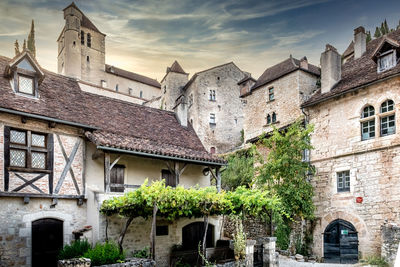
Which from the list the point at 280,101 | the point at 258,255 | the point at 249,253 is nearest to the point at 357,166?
the point at 258,255

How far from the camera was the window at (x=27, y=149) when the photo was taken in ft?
34.2

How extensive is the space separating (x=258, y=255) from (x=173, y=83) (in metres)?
30.1

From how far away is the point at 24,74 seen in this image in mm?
11695

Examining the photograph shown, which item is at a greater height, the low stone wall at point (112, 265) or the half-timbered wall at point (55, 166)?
the half-timbered wall at point (55, 166)

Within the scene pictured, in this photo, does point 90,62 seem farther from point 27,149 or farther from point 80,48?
point 27,149

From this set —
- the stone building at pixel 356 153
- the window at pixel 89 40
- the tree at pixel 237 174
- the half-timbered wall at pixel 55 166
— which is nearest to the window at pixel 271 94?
the tree at pixel 237 174

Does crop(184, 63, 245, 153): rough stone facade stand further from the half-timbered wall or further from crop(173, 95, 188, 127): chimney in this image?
the half-timbered wall

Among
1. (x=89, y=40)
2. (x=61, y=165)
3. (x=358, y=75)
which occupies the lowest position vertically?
(x=61, y=165)

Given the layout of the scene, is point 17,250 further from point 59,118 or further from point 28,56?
point 28,56

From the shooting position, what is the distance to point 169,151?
44.5 feet

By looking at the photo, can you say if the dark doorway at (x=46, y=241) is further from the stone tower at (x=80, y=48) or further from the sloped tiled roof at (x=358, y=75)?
the stone tower at (x=80, y=48)

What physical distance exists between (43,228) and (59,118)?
3.65 metres

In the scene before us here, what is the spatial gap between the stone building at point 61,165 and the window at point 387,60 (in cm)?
861

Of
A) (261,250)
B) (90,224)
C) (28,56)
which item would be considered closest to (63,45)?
(28,56)
